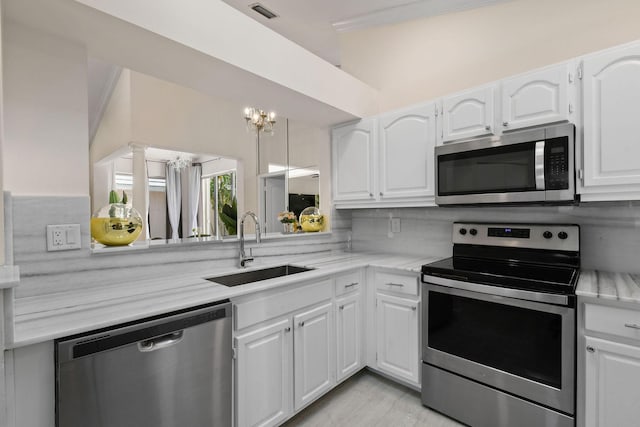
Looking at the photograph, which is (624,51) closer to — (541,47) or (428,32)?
(541,47)

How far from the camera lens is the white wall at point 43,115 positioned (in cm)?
137

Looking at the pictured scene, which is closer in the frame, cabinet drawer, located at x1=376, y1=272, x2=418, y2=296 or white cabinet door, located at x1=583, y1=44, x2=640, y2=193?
white cabinet door, located at x1=583, y1=44, x2=640, y2=193

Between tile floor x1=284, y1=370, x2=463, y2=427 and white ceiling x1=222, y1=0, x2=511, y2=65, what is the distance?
9.60 feet

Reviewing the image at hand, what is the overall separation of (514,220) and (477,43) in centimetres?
140

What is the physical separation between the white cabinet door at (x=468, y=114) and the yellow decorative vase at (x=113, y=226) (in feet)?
6.74

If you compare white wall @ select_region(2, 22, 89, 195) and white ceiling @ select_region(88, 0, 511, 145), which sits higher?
white ceiling @ select_region(88, 0, 511, 145)

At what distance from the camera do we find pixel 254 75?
1.83 meters

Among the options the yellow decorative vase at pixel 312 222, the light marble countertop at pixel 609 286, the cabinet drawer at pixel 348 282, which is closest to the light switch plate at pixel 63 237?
the cabinet drawer at pixel 348 282

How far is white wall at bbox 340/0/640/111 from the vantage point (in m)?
1.98

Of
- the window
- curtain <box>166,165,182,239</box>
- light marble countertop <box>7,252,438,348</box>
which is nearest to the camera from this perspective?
light marble countertop <box>7,252,438,348</box>

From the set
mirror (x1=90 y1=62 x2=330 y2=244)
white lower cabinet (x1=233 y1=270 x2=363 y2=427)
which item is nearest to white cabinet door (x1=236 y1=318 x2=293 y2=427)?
white lower cabinet (x1=233 y1=270 x2=363 y2=427)

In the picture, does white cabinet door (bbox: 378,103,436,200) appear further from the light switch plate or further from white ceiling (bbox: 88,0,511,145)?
the light switch plate

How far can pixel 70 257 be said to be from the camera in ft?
4.86

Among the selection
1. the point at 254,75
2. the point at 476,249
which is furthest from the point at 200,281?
the point at 476,249
